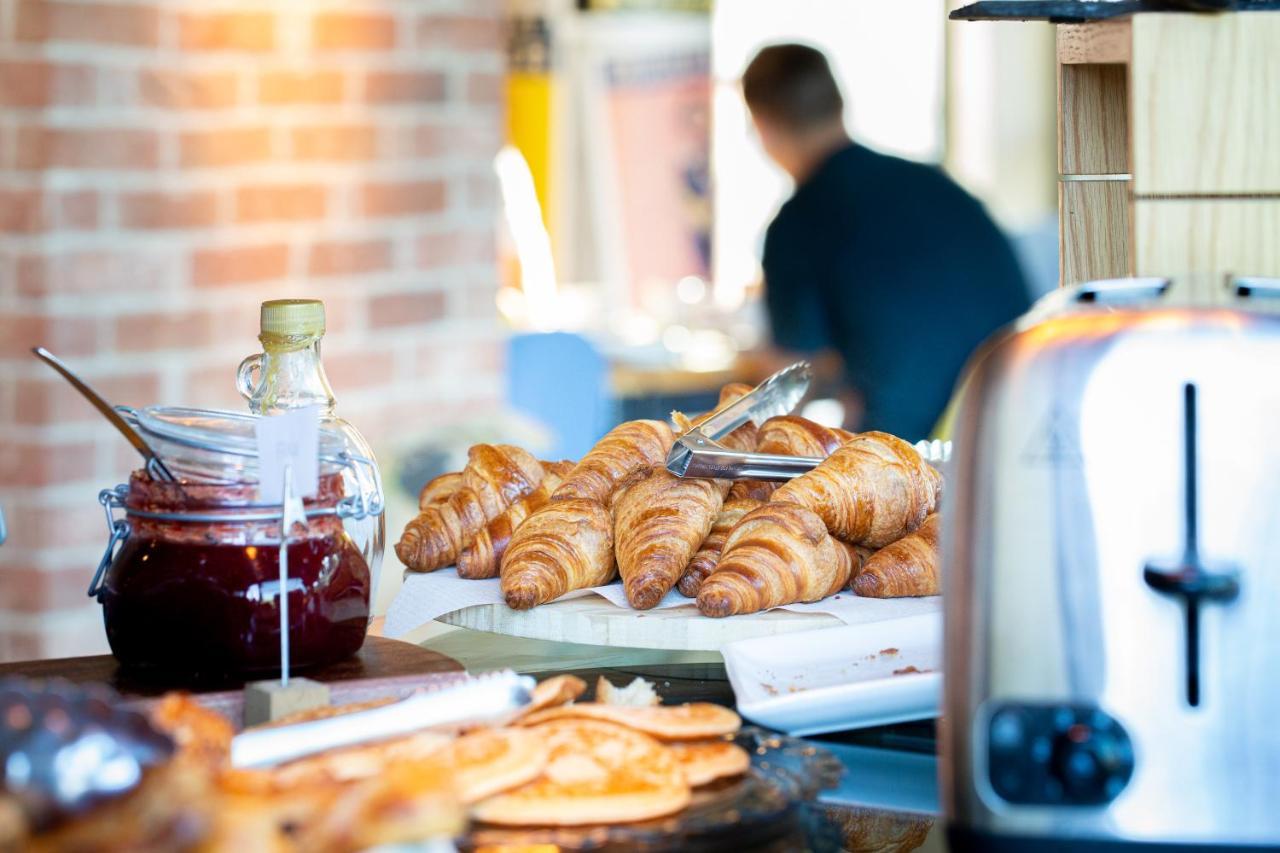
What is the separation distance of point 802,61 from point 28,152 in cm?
200

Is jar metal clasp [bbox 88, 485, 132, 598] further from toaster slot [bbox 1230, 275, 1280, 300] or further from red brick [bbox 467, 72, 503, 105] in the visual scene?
red brick [bbox 467, 72, 503, 105]

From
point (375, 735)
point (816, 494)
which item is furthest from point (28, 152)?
point (375, 735)

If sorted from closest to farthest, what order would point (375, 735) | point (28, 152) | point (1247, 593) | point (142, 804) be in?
1. point (142, 804)
2. point (1247, 593)
3. point (375, 735)
4. point (28, 152)

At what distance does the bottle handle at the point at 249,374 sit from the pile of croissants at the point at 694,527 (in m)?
0.23

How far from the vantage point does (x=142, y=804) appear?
0.61m

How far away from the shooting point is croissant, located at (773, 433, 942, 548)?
1.28 meters

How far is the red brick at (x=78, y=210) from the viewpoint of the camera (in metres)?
2.33

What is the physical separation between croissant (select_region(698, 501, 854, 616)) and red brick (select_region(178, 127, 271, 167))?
1515 mm

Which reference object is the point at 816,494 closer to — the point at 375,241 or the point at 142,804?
the point at 142,804

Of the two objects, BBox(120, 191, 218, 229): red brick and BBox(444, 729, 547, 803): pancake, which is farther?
BBox(120, 191, 218, 229): red brick

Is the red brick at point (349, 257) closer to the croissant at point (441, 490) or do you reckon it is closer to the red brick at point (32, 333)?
the red brick at point (32, 333)

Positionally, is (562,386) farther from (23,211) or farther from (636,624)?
(636,624)

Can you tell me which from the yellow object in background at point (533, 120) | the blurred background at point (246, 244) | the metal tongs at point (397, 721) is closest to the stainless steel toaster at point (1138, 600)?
the metal tongs at point (397, 721)

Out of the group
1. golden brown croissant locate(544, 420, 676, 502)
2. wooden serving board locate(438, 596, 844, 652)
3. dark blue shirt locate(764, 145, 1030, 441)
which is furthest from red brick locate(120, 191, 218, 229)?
dark blue shirt locate(764, 145, 1030, 441)
